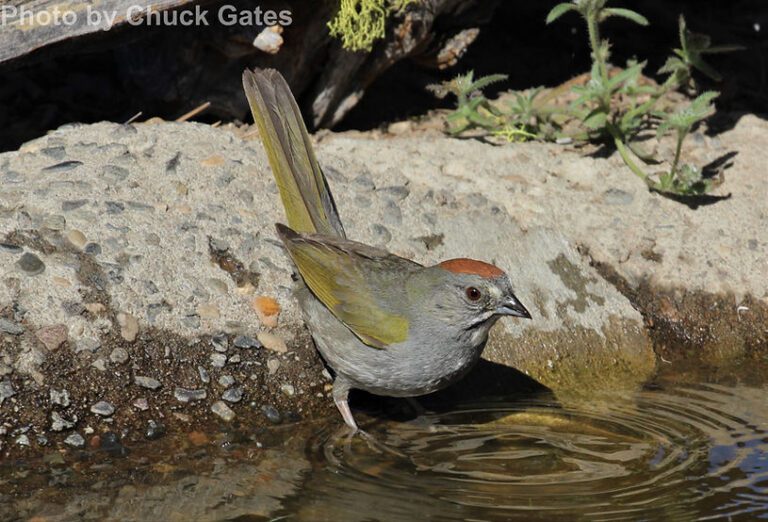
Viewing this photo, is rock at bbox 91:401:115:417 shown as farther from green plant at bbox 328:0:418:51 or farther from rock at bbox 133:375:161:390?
green plant at bbox 328:0:418:51

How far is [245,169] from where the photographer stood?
6160 millimetres

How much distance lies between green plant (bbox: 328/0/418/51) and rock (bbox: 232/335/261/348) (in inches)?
84.4

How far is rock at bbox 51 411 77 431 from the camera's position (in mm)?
4625

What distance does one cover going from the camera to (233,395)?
16.5 feet

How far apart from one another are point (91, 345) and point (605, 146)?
359 centimetres

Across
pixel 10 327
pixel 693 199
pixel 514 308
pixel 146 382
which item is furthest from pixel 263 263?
pixel 693 199

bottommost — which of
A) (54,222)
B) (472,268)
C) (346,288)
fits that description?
(346,288)

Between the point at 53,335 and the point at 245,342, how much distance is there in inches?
34.2

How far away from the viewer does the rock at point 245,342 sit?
5.19 metres

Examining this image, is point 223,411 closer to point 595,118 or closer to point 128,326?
point 128,326

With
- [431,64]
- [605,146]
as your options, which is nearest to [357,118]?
[431,64]

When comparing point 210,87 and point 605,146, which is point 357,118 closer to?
point 210,87

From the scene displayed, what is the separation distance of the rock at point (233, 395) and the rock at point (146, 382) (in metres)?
0.30

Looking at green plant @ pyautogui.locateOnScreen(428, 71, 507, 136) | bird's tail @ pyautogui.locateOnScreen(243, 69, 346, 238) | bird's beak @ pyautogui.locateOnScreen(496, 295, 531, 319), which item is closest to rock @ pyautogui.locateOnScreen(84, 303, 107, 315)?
bird's tail @ pyautogui.locateOnScreen(243, 69, 346, 238)
